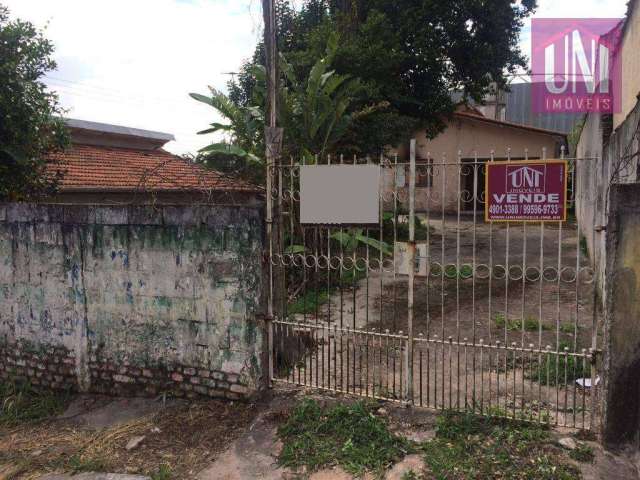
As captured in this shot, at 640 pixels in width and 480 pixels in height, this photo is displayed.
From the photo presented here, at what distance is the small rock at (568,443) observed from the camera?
11.3 ft

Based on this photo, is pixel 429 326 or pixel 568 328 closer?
pixel 429 326

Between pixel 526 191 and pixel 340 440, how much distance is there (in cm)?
215

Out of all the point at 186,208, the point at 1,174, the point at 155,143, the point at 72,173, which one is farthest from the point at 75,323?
the point at 155,143

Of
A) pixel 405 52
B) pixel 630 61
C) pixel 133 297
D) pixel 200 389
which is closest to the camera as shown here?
pixel 200 389

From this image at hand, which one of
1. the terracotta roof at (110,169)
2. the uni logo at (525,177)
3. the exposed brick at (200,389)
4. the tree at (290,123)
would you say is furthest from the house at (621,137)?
the terracotta roof at (110,169)

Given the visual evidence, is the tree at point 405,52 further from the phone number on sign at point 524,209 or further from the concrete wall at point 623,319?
the concrete wall at point 623,319

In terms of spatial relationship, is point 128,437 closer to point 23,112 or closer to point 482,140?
point 23,112

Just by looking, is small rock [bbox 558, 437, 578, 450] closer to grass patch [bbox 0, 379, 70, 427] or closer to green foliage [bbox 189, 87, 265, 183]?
grass patch [bbox 0, 379, 70, 427]

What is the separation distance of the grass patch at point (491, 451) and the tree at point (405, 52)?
8.67m

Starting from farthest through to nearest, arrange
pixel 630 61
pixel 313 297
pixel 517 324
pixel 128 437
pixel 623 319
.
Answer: pixel 313 297, pixel 630 61, pixel 517 324, pixel 128 437, pixel 623 319

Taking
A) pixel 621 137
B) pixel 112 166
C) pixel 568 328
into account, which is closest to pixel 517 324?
pixel 568 328

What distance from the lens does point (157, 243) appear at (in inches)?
185

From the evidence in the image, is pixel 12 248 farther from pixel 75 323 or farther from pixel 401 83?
pixel 401 83

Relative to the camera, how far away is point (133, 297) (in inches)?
190
